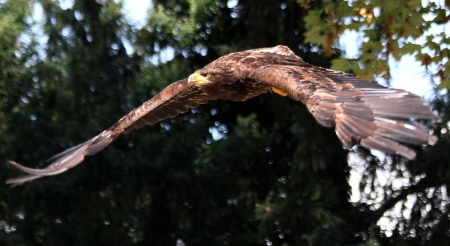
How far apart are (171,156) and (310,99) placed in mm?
5649

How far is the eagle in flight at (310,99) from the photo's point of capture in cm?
428

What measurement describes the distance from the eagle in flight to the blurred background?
322cm

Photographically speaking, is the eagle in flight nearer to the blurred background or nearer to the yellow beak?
the yellow beak

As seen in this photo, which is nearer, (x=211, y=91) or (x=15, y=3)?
(x=211, y=91)

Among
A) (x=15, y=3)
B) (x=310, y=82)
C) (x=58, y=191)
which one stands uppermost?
(x=310, y=82)

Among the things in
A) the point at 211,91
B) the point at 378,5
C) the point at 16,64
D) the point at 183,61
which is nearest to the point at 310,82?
the point at 211,91

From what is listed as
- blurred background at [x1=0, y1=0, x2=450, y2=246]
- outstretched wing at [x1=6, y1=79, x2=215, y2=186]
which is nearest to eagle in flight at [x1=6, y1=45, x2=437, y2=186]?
outstretched wing at [x1=6, y1=79, x2=215, y2=186]

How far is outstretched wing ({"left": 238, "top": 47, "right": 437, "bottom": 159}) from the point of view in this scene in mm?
4211

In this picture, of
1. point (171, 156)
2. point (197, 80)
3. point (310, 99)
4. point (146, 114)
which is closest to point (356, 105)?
point (310, 99)

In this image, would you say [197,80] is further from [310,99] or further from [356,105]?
[356,105]

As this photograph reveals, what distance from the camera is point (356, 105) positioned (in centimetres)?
479

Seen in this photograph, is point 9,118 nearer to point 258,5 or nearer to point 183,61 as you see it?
point 183,61

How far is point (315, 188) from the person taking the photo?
33.3 feet

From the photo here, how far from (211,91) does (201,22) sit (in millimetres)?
4564
